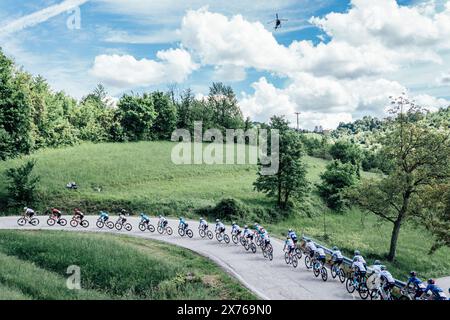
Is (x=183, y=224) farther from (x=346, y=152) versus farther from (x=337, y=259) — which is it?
(x=346, y=152)

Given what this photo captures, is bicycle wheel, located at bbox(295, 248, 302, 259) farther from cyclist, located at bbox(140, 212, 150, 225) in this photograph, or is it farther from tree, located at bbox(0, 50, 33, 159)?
tree, located at bbox(0, 50, 33, 159)

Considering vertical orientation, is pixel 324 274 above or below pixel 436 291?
below

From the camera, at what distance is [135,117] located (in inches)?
3305

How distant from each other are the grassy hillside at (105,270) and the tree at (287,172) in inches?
921

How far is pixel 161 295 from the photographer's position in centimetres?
→ 1764

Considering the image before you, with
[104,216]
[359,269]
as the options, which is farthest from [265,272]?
[104,216]

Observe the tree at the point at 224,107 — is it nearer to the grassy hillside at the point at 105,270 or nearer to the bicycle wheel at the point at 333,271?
the grassy hillside at the point at 105,270

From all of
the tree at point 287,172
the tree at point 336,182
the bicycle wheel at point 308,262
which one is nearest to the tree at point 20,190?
the tree at point 287,172

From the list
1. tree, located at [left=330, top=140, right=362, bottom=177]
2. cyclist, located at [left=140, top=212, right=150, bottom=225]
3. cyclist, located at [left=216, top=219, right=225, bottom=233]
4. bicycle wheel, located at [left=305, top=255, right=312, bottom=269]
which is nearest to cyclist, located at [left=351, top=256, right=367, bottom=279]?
bicycle wheel, located at [left=305, top=255, right=312, bottom=269]

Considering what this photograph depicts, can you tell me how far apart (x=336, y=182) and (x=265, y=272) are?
3865 cm

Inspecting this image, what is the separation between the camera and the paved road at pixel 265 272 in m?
17.2
